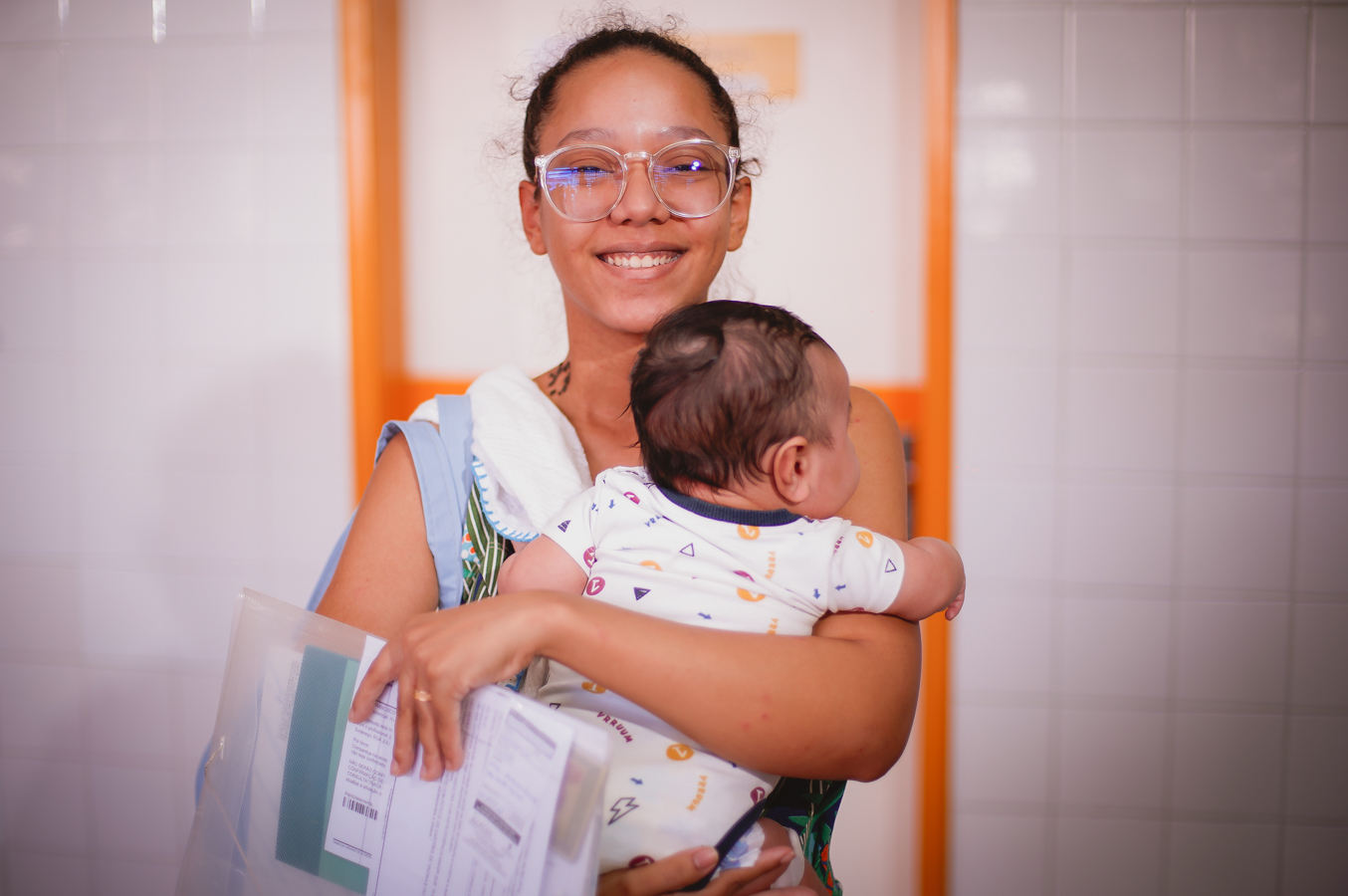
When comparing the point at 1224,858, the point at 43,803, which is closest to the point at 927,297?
the point at 1224,858

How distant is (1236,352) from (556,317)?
5.31 feet

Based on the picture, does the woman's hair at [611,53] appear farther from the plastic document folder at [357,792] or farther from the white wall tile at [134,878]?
the white wall tile at [134,878]

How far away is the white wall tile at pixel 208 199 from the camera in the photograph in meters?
1.83

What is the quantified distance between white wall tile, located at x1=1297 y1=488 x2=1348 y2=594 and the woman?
140cm

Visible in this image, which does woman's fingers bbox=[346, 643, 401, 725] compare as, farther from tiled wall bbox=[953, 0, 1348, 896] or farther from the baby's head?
tiled wall bbox=[953, 0, 1348, 896]

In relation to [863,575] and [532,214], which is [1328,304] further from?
[532,214]

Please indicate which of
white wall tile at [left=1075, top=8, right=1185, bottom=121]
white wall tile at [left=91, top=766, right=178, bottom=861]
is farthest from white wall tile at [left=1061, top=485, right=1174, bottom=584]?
white wall tile at [left=91, top=766, right=178, bottom=861]

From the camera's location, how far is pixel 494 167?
1.87m

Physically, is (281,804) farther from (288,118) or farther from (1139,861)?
(1139,861)

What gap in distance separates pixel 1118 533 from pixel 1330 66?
1151 millimetres

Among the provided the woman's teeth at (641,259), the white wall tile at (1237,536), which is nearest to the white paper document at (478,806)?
the woman's teeth at (641,259)

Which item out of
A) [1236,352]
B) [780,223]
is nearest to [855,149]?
[780,223]

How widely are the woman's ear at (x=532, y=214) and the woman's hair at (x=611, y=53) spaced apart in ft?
0.07

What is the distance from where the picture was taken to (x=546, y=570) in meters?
0.82
